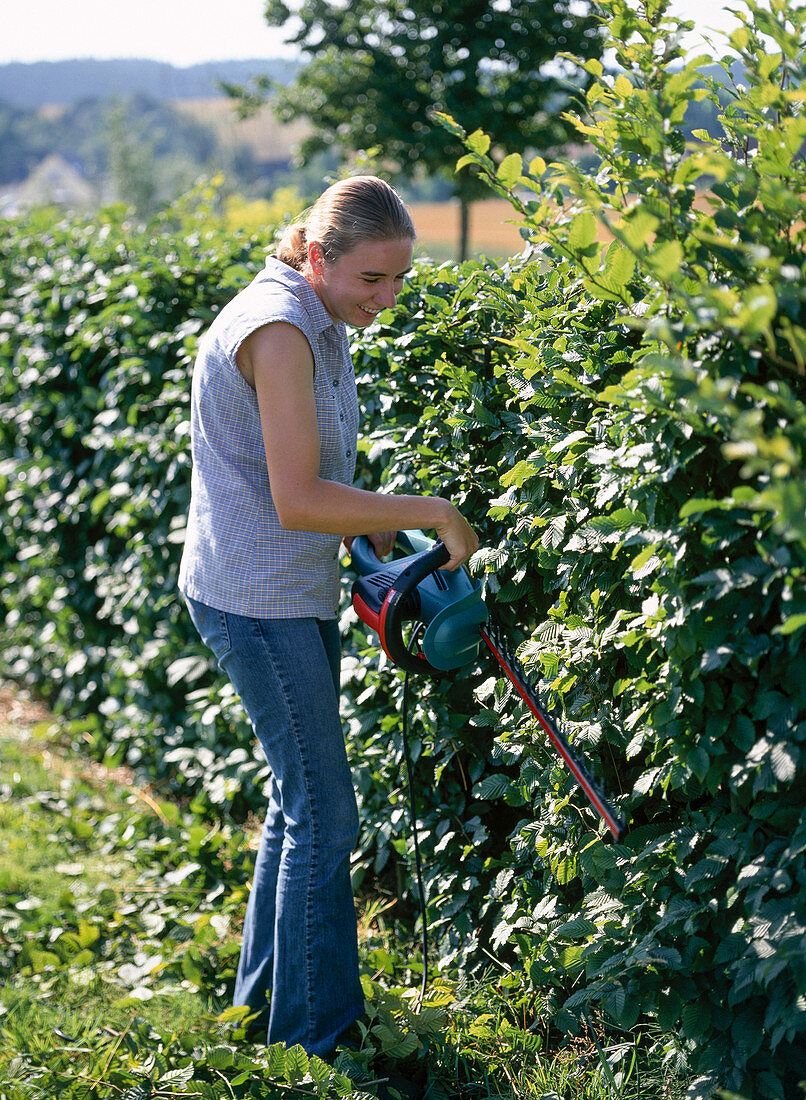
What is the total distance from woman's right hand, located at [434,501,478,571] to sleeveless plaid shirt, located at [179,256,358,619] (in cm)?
32

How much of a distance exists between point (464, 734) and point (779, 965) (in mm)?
1128

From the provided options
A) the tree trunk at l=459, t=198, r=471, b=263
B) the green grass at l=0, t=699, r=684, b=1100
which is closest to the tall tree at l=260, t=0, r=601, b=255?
the tree trunk at l=459, t=198, r=471, b=263

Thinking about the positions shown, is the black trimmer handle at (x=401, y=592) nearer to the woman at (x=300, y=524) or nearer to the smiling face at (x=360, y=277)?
the woman at (x=300, y=524)

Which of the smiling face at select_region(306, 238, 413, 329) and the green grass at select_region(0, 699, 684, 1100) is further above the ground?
the smiling face at select_region(306, 238, 413, 329)

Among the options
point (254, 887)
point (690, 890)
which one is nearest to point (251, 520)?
point (254, 887)

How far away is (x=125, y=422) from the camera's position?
3994mm

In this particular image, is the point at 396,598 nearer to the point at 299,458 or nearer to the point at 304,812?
the point at 299,458

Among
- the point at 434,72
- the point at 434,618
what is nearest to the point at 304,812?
the point at 434,618

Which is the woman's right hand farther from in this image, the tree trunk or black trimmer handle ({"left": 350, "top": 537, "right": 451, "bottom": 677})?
the tree trunk

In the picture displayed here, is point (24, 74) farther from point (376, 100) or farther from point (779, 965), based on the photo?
point (779, 965)

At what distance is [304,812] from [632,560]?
1.00 m

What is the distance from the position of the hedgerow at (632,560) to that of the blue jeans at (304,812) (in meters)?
0.36

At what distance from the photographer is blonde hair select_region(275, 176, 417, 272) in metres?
2.10

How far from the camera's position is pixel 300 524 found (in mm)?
2074
